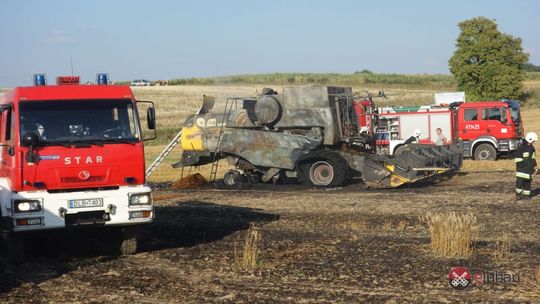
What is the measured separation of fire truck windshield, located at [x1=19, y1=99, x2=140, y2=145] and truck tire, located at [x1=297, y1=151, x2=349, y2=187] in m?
Result: 10.6

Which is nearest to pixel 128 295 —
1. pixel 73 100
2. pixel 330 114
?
pixel 73 100

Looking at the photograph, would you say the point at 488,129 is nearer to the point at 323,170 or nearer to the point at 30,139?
the point at 323,170

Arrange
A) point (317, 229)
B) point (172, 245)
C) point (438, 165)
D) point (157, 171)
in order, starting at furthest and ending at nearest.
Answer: point (157, 171), point (438, 165), point (317, 229), point (172, 245)

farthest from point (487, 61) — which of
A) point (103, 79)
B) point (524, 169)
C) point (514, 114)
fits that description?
point (103, 79)

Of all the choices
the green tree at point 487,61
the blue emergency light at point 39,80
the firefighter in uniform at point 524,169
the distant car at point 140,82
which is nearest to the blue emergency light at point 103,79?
the blue emergency light at point 39,80

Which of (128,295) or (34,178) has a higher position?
(34,178)

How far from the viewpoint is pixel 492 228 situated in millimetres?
12867

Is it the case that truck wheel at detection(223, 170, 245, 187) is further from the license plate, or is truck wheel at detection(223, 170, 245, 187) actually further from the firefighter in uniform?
the license plate

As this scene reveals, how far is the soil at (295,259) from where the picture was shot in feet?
27.7

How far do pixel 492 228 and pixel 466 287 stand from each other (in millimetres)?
4699

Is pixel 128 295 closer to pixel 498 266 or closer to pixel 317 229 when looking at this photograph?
pixel 498 266

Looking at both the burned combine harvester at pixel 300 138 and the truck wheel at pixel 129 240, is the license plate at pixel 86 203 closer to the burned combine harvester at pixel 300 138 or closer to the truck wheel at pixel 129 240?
the truck wheel at pixel 129 240

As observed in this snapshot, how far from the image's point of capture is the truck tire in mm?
20656

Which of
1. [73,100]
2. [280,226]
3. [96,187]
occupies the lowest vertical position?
[280,226]
